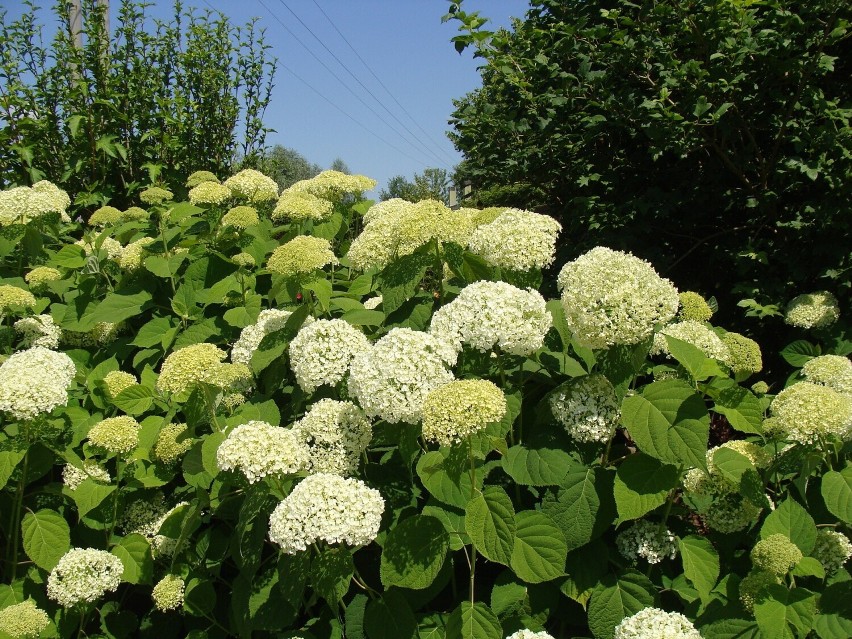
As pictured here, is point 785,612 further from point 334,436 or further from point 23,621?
point 23,621

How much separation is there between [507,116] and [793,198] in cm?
211

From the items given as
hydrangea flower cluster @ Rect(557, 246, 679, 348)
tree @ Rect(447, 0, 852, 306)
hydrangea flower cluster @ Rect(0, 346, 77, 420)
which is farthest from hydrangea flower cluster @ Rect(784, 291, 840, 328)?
hydrangea flower cluster @ Rect(0, 346, 77, 420)

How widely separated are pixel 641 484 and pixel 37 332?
331 cm

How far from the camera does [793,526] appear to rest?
1998mm

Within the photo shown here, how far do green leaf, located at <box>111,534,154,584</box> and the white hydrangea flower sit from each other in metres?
0.86

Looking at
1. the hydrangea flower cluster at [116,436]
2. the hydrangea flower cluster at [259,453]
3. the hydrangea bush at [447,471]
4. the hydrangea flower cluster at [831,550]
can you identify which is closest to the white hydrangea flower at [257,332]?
the hydrangea bush at [447,471]

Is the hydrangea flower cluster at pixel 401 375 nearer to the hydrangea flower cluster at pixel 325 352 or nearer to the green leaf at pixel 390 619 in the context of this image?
the hydrangea flower cluster at pixel 325 352

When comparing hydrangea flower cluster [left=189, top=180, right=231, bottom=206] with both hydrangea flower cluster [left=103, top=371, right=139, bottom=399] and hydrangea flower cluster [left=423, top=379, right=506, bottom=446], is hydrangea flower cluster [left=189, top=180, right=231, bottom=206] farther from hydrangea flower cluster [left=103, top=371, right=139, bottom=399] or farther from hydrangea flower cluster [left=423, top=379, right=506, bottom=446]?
hydrangea flower cluster [left=423, top=379, right=506, bottom=446]

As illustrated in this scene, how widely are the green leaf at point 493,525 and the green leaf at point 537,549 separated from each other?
0.10 meters

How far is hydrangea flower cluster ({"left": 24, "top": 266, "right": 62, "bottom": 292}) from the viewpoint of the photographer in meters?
3.81

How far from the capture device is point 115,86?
242 inches

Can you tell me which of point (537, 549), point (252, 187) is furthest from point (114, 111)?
point (537, 549)

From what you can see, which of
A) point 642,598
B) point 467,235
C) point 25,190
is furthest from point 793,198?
point 25,190

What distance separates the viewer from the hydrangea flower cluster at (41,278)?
381cm
